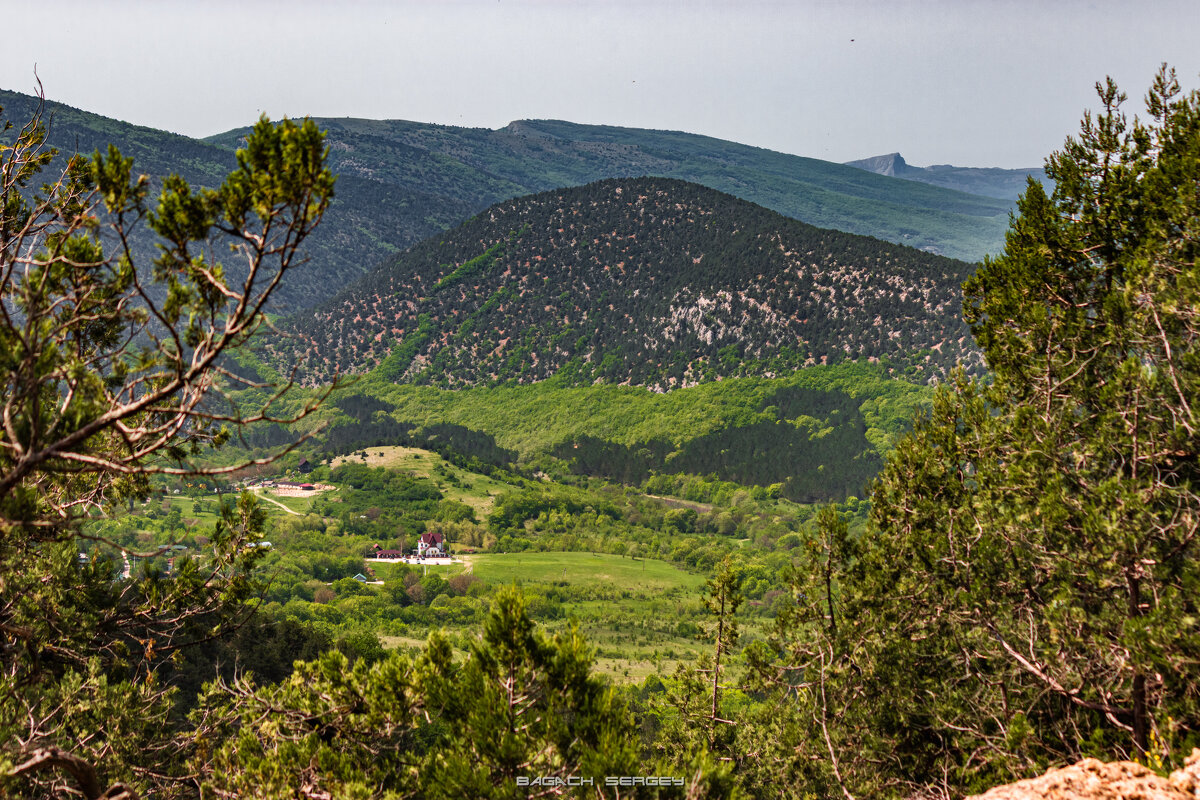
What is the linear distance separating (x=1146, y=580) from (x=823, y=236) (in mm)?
131907

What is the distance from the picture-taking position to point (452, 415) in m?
146

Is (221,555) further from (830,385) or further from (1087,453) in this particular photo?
(830,385)

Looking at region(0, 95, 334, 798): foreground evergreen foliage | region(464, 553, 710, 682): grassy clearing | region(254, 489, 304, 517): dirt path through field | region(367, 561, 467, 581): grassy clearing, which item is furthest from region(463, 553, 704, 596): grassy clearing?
region(0, 95, 334, 798): foreground evergreen foliage

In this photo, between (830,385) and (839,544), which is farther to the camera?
(830,385)

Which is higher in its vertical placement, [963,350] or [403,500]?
[963,350]

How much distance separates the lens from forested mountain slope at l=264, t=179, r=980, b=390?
400ft

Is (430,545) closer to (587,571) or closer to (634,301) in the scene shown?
(587,571)

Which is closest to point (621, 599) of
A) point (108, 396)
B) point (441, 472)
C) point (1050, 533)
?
point (441, 472)

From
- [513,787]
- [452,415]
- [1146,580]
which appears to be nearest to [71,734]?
[513,787]

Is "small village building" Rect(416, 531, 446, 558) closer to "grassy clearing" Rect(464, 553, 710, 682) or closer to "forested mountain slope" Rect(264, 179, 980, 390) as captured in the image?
"grassy clearing" Rect(464, 553, 710, 682)

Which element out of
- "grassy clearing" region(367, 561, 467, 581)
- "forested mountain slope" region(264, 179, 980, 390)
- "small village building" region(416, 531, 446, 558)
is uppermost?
"forested mountain slope" region(264, 179, 980, 390)

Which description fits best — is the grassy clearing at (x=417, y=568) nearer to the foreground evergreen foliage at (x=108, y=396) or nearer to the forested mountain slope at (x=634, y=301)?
the forested mountain slope at (x=634, y=301)

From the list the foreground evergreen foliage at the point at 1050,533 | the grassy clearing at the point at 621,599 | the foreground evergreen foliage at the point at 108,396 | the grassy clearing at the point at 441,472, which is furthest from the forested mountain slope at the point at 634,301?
the foreground evergreen foliage at the point at 108,396

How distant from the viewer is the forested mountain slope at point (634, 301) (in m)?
122
